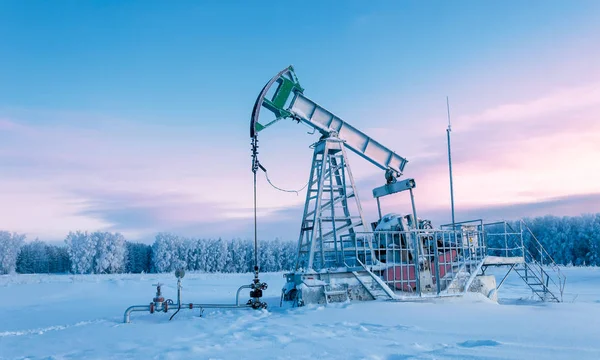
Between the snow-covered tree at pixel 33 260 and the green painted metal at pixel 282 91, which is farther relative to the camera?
the snow-covered tree at pixel 33 260

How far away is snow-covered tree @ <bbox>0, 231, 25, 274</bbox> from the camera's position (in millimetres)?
78188

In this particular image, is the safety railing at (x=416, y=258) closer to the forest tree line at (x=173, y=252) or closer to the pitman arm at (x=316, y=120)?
the pitman arm at (x=316, y=120)

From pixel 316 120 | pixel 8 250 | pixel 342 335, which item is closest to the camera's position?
pixel 342 335

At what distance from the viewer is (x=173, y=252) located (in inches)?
3433

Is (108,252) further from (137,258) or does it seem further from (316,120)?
(316,120)

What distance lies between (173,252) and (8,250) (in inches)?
1022

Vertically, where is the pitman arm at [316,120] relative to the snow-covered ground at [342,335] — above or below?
above

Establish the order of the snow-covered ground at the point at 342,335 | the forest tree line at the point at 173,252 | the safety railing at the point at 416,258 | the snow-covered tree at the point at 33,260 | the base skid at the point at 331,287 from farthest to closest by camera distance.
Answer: the snow-covered tree at the point at 33,260, the forest tree line at the point at 173,252, the safety railing at the point at 416,258, the base skid at the point at 331,287, the snow-covered ground at the point at 342,335

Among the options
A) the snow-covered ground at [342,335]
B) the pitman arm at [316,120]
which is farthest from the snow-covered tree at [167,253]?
the snow-covered ground at [342,335]

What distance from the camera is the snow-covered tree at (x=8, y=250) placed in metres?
78.2

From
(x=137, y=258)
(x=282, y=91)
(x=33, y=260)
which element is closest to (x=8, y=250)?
(x=33, y=260)

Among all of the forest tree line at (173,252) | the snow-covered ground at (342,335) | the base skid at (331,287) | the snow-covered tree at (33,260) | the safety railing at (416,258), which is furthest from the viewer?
the snow-covered tree at (33,260)

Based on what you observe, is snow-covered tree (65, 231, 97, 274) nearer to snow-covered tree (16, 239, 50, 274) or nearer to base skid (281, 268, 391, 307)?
snow-covered tree (16, 239, 50, 274)

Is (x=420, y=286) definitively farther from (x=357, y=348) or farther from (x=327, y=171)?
(x=357, y=348)
